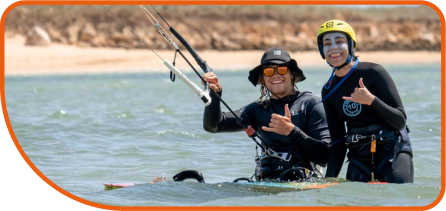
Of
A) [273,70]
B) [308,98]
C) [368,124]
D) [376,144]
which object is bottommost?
[376,144]

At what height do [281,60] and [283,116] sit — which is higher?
[281,60]

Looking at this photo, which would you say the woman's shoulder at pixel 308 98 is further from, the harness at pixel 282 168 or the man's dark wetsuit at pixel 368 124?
the harness at pixel 282 168

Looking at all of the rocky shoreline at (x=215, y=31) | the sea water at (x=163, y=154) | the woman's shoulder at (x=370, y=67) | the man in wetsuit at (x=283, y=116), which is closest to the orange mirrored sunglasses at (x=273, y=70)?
the man in wetsuit at (x=283, y=116)

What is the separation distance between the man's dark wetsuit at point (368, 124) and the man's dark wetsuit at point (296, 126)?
0.10 meters

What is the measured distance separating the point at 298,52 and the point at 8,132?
4781cm

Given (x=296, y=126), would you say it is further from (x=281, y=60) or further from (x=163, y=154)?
(x=163, y=154)

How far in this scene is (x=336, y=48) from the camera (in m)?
5.57

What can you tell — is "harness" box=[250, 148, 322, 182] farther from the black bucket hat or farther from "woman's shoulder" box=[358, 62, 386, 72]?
Result: "woman's shoulder" box=[358, 62, 386, 72]

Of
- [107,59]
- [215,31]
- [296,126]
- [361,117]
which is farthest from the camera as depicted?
[215,31]

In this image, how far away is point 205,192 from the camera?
5.95 m

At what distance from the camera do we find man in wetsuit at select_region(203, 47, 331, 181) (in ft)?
19.1

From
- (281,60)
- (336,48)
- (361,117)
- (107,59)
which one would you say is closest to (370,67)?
(336,48)

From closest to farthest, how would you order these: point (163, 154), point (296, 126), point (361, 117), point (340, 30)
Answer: point (340, 30) → point (361, 117) → point (296, 126) → point (163, 154)

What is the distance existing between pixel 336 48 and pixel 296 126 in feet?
2.47
